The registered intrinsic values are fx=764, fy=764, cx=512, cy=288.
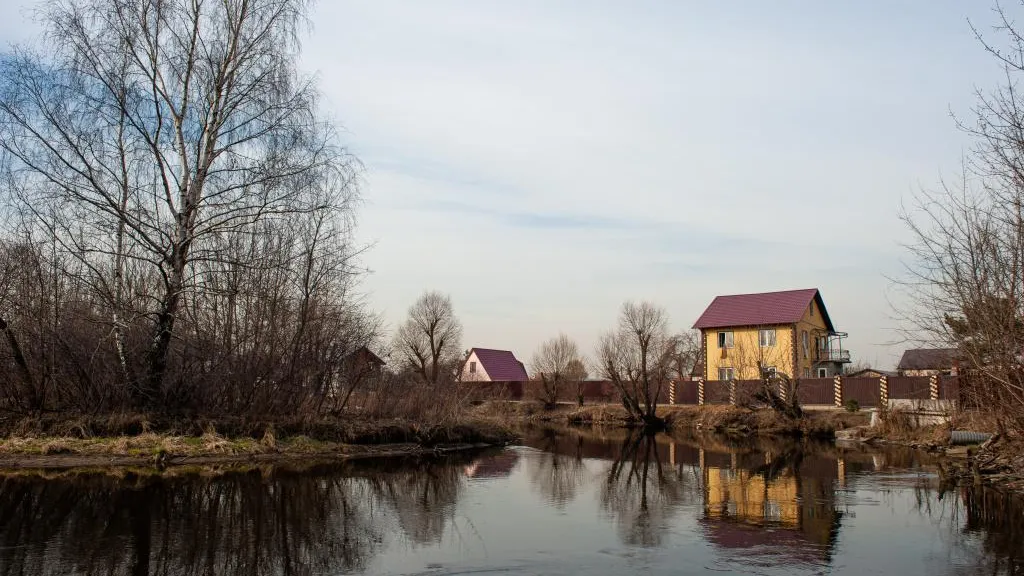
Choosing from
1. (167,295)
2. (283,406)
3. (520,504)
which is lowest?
(520,504)

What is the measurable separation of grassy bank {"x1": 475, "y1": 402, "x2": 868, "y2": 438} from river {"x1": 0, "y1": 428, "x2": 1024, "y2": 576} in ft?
50.8

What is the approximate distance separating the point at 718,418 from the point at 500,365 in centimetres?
3853

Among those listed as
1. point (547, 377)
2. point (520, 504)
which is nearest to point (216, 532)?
point (520, 504)

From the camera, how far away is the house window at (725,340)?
166ft

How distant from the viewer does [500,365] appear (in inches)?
2918

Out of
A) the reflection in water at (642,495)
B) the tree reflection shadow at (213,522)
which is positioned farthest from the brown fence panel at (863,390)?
the tree reflection shadow at (213,522)

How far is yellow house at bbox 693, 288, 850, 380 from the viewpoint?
47.9 metres

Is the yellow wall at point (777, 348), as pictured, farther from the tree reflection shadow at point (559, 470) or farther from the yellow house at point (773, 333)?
the tree reflection shadow at point (559, 470)

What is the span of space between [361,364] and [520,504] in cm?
1183

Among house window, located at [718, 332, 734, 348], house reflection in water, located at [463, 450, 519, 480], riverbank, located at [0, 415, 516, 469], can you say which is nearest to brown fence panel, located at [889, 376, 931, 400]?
house window, located at [718, 332, 734, 348]

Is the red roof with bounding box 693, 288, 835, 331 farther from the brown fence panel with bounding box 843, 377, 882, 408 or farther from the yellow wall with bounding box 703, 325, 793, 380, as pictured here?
the brown fence panel with bounding box 843, 377, 882, 408

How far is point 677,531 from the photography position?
10.5m

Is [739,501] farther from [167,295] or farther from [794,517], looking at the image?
[167,295]

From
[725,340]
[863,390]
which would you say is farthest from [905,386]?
[725,340]
